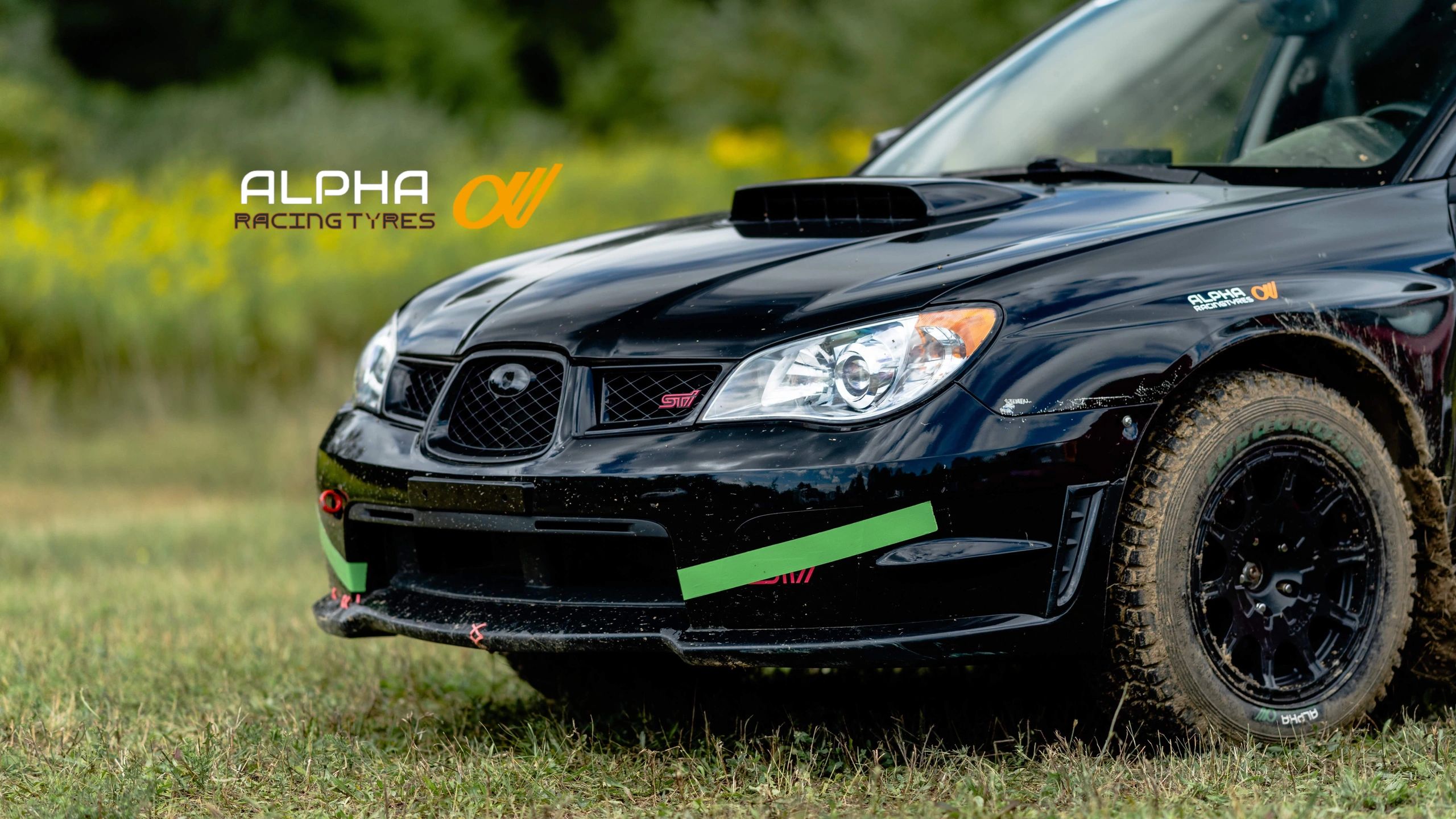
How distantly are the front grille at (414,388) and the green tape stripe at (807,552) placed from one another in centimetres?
75

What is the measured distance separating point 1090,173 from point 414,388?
1.64 m

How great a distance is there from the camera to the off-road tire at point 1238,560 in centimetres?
313

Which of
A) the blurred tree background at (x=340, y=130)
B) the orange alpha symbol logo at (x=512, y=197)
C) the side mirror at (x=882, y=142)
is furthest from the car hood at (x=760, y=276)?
the orange alpha symbol logo at (x=512, y=197)

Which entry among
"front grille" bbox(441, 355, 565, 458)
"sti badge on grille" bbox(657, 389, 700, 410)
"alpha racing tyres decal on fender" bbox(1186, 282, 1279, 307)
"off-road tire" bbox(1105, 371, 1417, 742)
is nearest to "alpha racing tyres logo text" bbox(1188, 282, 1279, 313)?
"alpha racing tyres decal on fender" bbox(1186, 282, 1279, 307)

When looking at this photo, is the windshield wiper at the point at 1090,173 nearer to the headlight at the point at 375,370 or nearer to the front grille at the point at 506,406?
the front grille at the point at 506,406

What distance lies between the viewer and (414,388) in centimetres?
364

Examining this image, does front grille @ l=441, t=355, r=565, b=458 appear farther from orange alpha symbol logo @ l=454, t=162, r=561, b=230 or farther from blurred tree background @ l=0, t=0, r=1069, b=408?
orange alpha symbol logo @ l=454, t=162, r=561, b=230

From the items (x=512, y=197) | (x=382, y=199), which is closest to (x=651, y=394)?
(x=512, y=197)

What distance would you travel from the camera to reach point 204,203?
1208 cm

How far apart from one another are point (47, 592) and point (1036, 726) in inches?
153

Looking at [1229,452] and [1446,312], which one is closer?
[1229,452]

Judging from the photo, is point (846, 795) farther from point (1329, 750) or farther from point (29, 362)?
point (29, 362)

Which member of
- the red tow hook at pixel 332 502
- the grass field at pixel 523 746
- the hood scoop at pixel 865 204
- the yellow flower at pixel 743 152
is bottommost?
the grass field at pixel 523 746

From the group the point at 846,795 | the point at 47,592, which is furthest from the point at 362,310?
the point at 846,795
